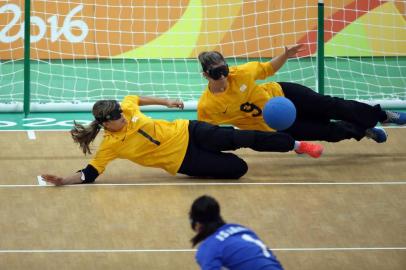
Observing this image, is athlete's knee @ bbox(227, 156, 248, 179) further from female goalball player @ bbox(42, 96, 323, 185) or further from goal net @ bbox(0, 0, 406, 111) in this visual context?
goal net @ bbox(0, 0, 406, 111)

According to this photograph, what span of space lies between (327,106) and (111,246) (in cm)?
354

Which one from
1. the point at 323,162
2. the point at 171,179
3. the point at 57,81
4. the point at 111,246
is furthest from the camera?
the point at 57,81

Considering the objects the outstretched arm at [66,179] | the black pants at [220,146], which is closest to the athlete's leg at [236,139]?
the black pants at [220,146]

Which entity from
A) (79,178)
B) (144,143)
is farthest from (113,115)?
(79,178)

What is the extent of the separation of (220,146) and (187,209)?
101 centimetres

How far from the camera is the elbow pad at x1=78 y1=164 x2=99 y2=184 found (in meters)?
10.9

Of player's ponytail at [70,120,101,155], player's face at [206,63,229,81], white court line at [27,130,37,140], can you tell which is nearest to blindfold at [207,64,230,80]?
player's face at [206,63,229,81]

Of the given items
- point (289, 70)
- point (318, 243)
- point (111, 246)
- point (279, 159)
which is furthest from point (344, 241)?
point (289, 70)

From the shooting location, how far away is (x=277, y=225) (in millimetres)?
10000

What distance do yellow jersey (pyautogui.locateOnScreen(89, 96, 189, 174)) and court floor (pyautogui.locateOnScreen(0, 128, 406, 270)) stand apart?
0.33 metres

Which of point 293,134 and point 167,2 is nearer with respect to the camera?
point 293,134

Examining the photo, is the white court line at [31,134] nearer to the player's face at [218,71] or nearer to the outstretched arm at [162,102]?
the outstretched arm at [162,102]

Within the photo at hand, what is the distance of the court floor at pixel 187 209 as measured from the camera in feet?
30.3

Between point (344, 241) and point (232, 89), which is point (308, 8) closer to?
point (232, 89)
